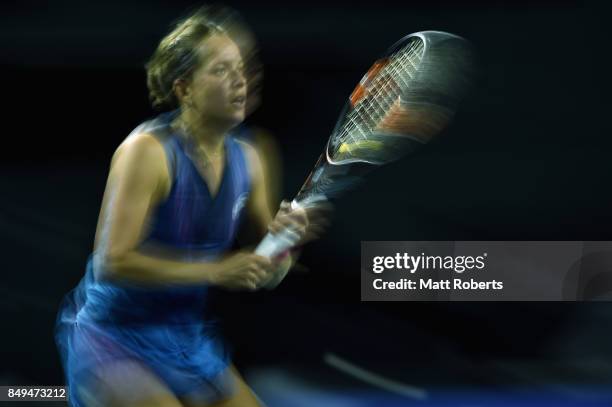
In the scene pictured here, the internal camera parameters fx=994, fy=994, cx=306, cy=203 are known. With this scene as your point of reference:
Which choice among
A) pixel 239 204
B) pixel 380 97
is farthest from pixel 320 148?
pixel 239 204

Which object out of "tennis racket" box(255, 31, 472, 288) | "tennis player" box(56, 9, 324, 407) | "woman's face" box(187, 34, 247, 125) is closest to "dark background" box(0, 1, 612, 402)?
"tennis racket" box(255, 31, 472, 288)

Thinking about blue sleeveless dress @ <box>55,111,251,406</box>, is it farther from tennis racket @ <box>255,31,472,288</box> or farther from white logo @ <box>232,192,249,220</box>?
tennis racket @ <box>255,31,472,288</box>

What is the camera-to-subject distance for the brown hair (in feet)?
6.87

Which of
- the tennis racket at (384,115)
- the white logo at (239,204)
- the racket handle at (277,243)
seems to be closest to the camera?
the racket handle at (277,243)

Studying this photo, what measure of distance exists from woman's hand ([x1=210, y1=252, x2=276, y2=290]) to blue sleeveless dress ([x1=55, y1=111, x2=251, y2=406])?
0.40ft

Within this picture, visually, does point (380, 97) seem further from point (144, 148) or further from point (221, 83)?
point (144, 148)

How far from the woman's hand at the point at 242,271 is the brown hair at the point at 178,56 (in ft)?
1.35

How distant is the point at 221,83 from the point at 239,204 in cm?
31

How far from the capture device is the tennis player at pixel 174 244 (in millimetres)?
2002

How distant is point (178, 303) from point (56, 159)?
6.58 feet

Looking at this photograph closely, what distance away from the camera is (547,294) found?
4.01 meters

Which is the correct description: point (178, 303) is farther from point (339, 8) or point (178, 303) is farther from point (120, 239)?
point (339, 8)

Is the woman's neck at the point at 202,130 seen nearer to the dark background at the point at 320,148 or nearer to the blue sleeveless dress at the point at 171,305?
the blue sleeveless dress at the point at 171,305

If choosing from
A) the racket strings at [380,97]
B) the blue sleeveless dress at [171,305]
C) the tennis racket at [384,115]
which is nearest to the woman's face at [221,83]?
the blue sleeveless dress at [171,305]
